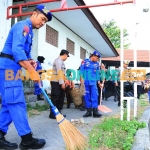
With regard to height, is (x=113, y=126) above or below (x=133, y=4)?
below

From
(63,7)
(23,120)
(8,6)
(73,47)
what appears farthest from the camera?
(73,47)

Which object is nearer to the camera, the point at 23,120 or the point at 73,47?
the point at 23,120

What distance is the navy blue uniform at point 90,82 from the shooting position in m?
5.30

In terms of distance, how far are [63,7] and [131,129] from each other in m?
3.42

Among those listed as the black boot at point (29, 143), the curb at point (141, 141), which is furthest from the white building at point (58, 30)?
the curb at point (141, 141)

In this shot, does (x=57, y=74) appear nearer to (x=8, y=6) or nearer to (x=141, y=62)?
(x=8, y=6)

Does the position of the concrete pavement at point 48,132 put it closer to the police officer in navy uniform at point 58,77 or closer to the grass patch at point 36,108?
the police officer in navy uniform at point 58,77

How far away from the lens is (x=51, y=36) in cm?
855

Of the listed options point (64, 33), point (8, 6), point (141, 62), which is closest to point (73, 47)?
point (64, 33)

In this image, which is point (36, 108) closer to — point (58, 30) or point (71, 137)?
point (71, 137)

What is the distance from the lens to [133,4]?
4.36m

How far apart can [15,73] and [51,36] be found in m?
6.06

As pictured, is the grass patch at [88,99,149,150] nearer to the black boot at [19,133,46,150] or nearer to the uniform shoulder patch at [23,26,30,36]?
the black boot at [19,133,46,150]

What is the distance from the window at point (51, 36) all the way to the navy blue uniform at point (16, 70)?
18.0 feet
